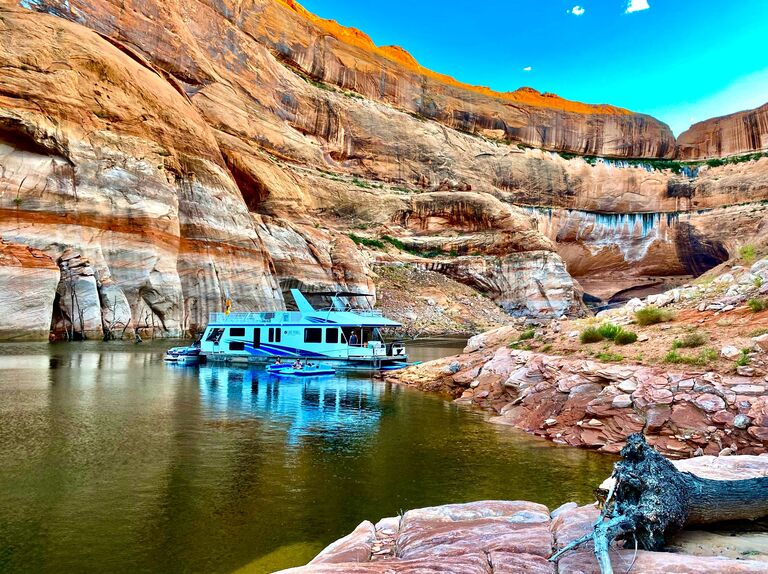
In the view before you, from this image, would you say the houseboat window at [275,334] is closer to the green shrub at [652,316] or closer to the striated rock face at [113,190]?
the striated rock face at [113,190]

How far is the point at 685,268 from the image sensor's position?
300ft

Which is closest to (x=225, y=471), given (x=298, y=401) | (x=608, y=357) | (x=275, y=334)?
(x=298, y=401)

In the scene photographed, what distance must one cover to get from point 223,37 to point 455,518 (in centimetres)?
7710

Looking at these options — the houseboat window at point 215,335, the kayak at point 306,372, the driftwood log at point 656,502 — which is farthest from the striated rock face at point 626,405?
the houseboat window at point 215,335

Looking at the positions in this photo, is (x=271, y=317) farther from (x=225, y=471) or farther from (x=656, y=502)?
(x=656, y=502)

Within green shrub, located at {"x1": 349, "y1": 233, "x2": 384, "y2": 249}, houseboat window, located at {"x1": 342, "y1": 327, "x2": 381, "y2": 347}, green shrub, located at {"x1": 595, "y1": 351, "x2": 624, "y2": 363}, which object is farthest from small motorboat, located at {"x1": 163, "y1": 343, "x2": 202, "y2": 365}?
green shrub, located at {"x1": 349, "y1": 233, "x2": 384, "y2": 249}

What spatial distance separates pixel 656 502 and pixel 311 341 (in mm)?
24993

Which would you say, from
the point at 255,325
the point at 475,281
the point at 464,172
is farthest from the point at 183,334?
the point at 464,172

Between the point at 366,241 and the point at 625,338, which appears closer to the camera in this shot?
the point at 625,338

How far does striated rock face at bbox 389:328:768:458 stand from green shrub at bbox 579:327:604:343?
131 centimetres

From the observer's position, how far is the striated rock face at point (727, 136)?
97.4 m

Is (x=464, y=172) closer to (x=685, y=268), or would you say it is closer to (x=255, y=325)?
(x=685, y=268)

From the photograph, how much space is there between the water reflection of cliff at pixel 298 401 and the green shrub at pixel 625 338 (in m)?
7.46

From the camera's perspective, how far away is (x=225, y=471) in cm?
941
